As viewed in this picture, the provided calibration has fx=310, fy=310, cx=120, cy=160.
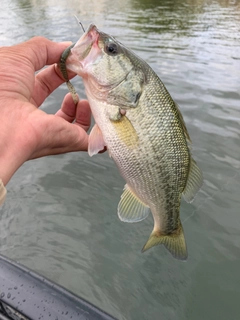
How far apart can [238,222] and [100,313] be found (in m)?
2.52

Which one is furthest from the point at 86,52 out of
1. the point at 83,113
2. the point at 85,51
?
the point at 83,113

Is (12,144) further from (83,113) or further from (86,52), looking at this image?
(83,113)

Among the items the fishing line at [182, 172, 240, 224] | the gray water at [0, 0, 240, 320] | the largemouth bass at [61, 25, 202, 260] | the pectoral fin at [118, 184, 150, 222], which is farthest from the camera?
the fishing line at [182, 172, 240, 224]

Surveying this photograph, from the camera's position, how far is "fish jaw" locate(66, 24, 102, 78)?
198cm

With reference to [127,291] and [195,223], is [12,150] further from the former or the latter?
[195,223]

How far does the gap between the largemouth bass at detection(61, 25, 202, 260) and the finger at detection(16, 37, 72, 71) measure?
0.51ft

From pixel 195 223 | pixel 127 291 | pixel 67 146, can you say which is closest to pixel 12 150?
pixel 67 146

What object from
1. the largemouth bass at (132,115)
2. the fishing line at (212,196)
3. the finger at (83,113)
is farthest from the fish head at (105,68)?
the fishing line at (212,196)

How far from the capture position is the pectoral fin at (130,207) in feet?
7.25

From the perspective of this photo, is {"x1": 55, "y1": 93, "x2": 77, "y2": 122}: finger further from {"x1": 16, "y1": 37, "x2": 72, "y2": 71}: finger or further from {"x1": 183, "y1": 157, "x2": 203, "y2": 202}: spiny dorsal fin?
{"x1": 183, "y1": 157, "x2": 203, "y2": 202}: spiny dorsal fin

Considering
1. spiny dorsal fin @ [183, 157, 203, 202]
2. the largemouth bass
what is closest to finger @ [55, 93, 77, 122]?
the largemouth bass

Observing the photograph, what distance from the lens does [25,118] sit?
1.87 metres

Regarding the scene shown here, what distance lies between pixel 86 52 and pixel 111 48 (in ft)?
0.57

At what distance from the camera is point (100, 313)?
77.9 inches
